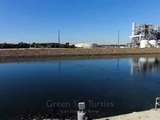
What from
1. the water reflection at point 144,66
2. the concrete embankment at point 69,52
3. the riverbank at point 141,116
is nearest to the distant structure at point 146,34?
the concrete embankment at point 69,52

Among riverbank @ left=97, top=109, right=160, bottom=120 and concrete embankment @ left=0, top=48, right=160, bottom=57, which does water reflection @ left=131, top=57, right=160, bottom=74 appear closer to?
riverbank @ left=97, top=109, right=160, bottom=120

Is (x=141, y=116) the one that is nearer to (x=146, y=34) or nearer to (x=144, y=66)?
(x=144, y=66)

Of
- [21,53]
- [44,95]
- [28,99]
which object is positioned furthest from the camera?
[21,53]

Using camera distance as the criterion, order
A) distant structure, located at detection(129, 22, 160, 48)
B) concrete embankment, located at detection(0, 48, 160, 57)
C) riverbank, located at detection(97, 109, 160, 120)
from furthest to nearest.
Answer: distant structure, located at detection(129, 22, 160, 48)
concrete embankment, located at detection(0, 48, 160, 57)
riverbank, located at detection(97, 109, 160, 120)

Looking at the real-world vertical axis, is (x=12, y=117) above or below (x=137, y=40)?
below

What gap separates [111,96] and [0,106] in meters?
7.83

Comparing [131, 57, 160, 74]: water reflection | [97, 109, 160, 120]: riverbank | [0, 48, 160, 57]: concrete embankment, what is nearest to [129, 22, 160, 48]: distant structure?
[0, 48, 160, 57]: concrete embankment

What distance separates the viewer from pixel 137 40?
99.9 metres

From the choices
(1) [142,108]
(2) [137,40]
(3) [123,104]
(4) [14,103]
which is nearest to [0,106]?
(4) [14,103]

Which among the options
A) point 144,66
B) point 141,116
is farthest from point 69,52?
point 141,116

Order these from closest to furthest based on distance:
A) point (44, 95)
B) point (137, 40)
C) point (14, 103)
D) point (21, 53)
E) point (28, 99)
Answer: point (14, 103)
point (28, 99)
point (44, 95)
point (21, 53)
point (137, 40)

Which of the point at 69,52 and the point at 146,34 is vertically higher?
the point at 146,34

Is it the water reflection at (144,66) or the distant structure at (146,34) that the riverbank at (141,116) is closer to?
the water reflection at (144,66)

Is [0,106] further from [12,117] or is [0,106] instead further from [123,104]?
[123,104]
